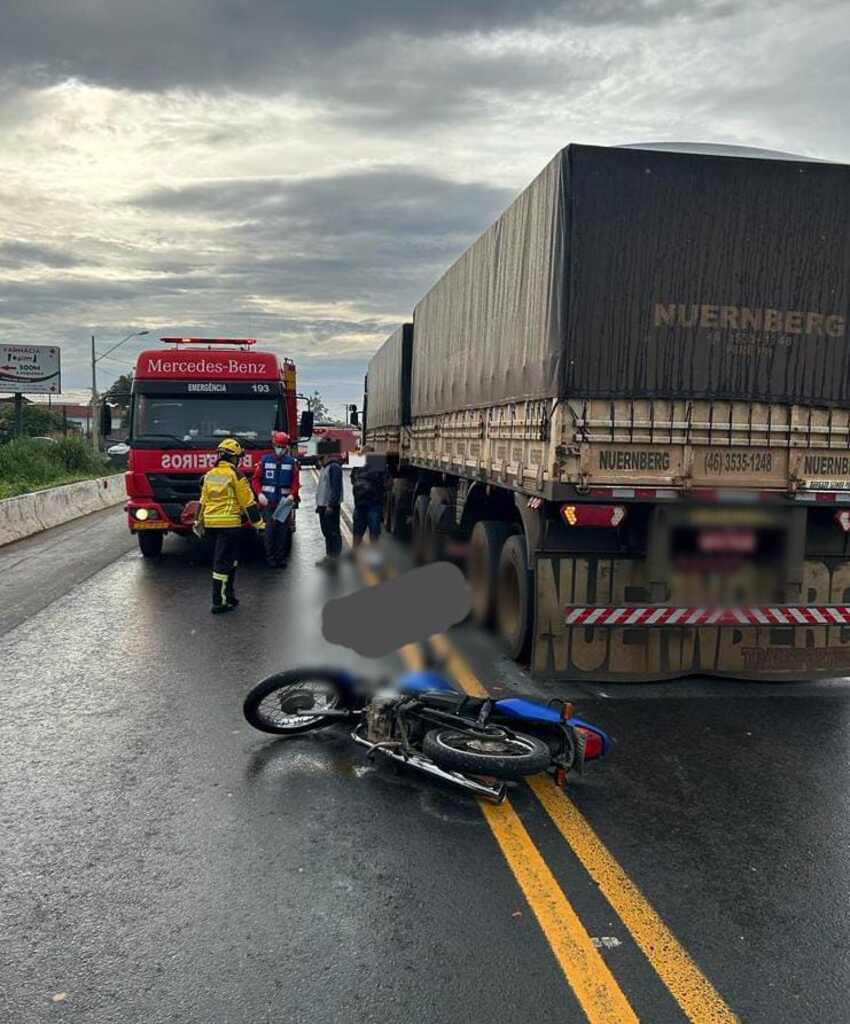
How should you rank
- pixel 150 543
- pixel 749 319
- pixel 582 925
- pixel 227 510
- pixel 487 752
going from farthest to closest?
1. pixel 150 543
2. pixel 227 510
3. pixel 749 319
4. pixel 487 752
5. pixel 582 925

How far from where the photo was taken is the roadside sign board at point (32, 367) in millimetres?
43594

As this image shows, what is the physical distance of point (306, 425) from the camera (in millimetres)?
13367

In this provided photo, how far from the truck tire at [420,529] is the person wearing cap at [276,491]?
1.78 metres

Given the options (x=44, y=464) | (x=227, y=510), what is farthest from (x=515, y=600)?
(x=44, y=464)

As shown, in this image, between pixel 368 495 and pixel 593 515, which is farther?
pixel 368 495

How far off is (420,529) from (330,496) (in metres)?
1.36

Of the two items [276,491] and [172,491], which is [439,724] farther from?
[172,491]

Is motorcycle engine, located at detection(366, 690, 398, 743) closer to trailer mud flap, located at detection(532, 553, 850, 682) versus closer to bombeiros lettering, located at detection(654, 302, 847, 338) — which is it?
trailer mud flap, located at detection(532, 553, 850, 682)

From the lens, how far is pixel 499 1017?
2783mm

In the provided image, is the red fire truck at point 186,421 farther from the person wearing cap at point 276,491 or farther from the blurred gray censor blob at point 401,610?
the blurred gray censor blob at point 401,610

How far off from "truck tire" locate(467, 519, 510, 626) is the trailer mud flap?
1.22 metres

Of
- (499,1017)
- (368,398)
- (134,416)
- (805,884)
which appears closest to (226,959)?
(499,1017)

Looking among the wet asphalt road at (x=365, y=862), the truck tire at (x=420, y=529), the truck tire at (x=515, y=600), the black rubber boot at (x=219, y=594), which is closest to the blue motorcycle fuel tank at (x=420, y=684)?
the wet asphalt road at (x=365, y=862)

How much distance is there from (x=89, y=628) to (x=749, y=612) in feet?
18.8
